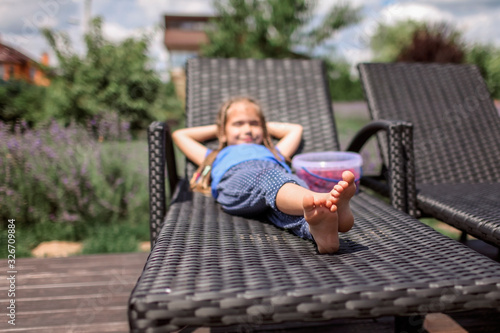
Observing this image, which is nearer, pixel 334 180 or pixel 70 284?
pixel 334 180

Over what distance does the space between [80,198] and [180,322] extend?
252 cm

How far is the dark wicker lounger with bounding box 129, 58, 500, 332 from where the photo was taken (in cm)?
88

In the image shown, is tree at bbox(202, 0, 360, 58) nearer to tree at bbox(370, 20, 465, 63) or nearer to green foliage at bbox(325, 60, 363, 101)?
green foliage at bbox(325, 60, 363, 101)

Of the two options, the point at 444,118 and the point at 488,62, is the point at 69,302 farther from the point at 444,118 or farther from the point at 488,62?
the point at 488,62

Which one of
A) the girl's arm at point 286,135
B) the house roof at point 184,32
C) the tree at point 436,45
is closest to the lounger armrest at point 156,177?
the girl's arm at point 286,135

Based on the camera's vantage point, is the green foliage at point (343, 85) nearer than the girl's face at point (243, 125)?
No

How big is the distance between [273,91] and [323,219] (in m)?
1.57

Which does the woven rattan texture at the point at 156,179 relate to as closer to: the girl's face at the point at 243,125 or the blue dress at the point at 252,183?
the blue dress at the point at 252,183

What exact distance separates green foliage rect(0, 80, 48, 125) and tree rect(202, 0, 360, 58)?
6672 mm

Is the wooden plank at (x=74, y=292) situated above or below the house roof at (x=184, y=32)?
below

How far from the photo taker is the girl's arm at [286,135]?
2.27 meters

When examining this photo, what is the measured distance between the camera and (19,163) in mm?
3055

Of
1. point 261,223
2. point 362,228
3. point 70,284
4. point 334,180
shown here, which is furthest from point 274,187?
point 70,284

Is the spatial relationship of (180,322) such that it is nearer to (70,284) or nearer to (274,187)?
(274,187)
